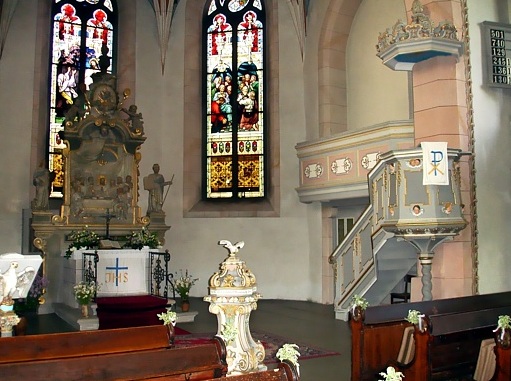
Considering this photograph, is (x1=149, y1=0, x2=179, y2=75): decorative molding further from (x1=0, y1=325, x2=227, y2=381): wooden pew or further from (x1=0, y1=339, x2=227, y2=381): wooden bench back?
(x1=0, y1=339, x2=227, y2=381): wooden bench back

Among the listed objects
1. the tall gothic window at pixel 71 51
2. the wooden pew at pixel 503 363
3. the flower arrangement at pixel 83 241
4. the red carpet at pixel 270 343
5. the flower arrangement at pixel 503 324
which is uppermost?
the tall gothic window at pixel 71 51

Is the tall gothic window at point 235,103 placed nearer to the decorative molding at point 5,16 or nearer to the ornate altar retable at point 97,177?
the ornate altar retable at point 97,177

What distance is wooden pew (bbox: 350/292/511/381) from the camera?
5.12 m

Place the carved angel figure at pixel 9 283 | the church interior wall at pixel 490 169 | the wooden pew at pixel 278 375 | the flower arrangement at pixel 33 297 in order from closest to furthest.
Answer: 1. the wooden pew at pixel 278 375
2. the carved angel figure at pixel 9 283
3. the church interior wall at pixel 490 169
4. the flower arrangement at pixel 33 297

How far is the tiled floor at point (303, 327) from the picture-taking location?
7.04 meters

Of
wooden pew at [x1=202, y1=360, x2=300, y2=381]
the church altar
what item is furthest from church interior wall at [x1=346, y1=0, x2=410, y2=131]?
wooden pew at [x1=202, y1=360, x2=300, y2=381]

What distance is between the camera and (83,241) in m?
11.5

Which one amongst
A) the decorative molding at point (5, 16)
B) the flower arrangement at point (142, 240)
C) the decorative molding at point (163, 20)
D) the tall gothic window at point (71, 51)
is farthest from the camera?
the decorative molding at point (163, 20)

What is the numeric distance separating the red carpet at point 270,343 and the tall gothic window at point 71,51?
21.0 ft

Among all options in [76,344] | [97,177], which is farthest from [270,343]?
[97,177]

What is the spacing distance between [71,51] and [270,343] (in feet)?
31.8

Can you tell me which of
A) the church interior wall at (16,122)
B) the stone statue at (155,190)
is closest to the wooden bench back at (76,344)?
the stone statue at (155,190)

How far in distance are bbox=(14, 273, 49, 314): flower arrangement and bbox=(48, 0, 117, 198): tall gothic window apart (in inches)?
131

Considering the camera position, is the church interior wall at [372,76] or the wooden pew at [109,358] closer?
the wooden pew at [109,358]
